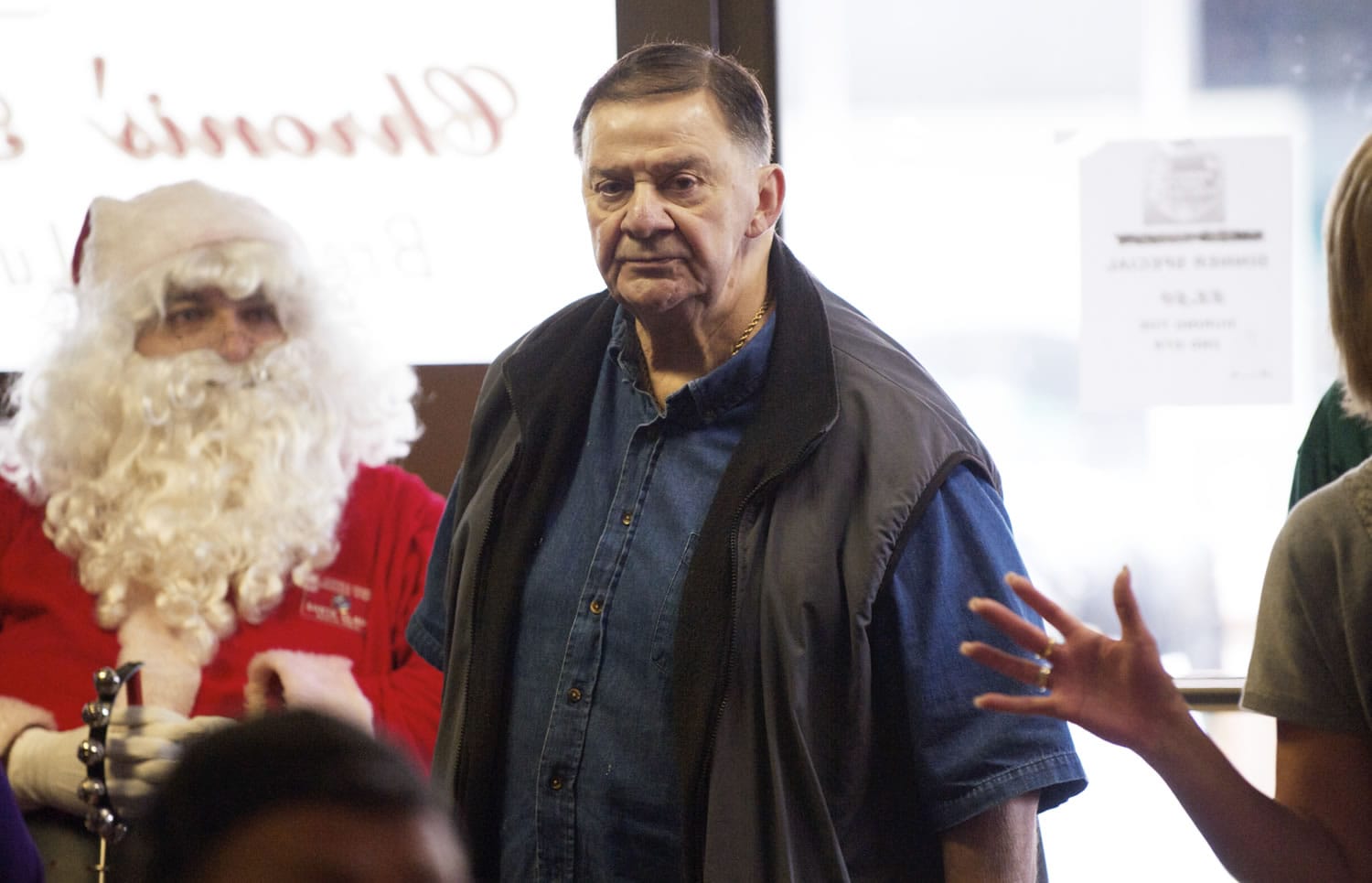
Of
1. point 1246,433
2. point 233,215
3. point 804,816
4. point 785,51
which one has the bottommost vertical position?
point 804,816

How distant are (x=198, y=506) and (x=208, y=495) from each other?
0.03m

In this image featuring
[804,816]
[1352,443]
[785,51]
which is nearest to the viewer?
[804,816]

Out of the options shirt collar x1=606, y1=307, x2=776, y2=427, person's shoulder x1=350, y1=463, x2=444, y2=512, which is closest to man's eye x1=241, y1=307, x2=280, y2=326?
person's shoulder x1=350, y1=463, x2=444, y2=512

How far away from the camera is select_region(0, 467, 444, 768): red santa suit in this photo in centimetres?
244

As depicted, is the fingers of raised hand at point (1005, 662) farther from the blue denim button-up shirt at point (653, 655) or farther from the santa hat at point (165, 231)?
the santa hat at point (165, 231)

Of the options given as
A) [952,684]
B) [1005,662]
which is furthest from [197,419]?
[1005,662]

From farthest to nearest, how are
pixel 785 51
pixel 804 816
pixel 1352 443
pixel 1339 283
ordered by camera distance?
pixel 785 51 → pixel 1352 443 → pixel 804 816 → pixel 1339 283

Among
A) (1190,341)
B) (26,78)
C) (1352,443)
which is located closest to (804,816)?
(1352,443)

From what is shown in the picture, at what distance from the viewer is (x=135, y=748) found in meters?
2.30

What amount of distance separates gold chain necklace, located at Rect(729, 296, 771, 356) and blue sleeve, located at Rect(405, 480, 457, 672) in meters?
0.49

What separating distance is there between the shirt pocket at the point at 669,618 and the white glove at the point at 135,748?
0.84 metres

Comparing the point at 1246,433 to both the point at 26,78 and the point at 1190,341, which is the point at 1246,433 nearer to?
the point at 1190,341

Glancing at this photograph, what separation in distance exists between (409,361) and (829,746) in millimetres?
1632

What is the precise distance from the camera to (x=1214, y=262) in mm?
2938
